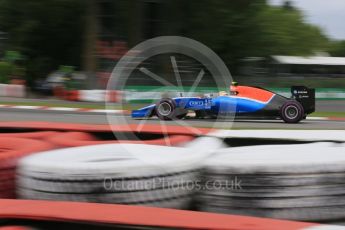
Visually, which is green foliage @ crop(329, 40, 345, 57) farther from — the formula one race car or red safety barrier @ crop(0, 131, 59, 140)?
red safety barrier @ crop(0, 131, 59, 140)

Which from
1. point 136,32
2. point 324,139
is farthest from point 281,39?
point 324,139

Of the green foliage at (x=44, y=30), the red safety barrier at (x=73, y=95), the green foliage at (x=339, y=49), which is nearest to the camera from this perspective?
the red safety barrier at (x=73, y=95)

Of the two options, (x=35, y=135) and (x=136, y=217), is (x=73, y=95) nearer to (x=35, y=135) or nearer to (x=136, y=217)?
(x=35, y=135)

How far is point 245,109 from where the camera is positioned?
11.5 m

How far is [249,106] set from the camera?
37.7ft

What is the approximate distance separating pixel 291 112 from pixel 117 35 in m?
14.3

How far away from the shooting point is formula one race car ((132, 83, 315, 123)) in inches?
435

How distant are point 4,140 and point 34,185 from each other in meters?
0.88

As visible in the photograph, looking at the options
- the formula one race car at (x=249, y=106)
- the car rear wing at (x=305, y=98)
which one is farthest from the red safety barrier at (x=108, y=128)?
the car rear wing at (x=305, y=98)

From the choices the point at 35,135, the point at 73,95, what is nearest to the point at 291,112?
the point at 35,135

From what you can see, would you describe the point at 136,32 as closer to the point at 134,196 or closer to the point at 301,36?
the point at 301,36

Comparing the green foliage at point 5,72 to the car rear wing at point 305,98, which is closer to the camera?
the car rear wing at point 305,98

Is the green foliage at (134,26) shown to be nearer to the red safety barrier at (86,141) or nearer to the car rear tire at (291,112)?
the car rear tire at (291,112)

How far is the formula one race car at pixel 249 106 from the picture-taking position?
1104cm
